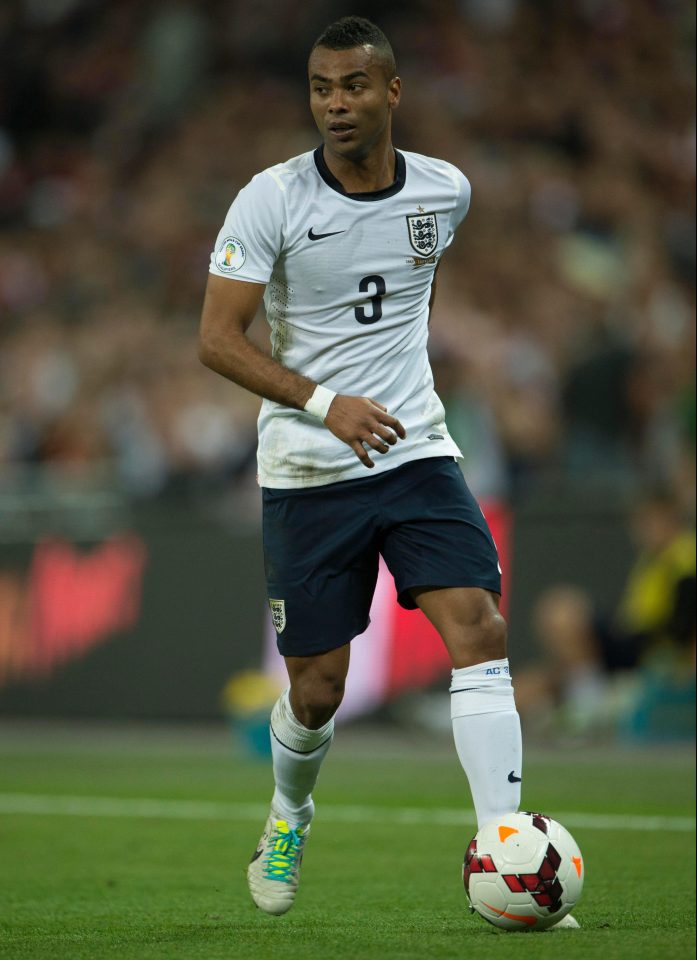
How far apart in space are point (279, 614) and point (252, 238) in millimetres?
1109

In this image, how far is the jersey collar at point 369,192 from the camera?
4797 mm

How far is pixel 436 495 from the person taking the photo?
15.5 feet

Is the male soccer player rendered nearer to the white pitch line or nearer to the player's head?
the player's head

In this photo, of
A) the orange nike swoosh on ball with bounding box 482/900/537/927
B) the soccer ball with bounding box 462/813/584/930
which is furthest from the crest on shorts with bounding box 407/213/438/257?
the orange nike swoosh on ball with bounding box 482/900/537/927

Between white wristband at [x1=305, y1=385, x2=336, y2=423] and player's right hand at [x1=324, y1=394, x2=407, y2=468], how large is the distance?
0.19 ft

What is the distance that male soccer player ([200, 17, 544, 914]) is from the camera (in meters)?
4.57

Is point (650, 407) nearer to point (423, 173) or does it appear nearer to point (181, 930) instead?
point (423, 173)

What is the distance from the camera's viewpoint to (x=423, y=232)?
4879 millimetres

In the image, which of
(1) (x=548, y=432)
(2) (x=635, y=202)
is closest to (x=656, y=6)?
(2) (x=635, y=202)

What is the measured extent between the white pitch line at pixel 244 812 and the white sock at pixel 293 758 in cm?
242

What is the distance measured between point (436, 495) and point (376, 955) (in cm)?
137

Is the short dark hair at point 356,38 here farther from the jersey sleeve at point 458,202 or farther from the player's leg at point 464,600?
the player's leg at point 464,600

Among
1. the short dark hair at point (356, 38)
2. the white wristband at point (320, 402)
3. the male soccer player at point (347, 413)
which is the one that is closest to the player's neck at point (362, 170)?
the male soccer player at point (347, 413)

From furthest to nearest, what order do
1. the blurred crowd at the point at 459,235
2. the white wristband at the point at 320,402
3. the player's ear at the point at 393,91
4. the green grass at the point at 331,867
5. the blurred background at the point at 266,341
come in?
the blurred crowd at the point at 459,235, the blurred background at the point at 266,341, the player's ear at the point at 393,91, the white wristband at the point at 320,402, the green grass at the point at 331,867
